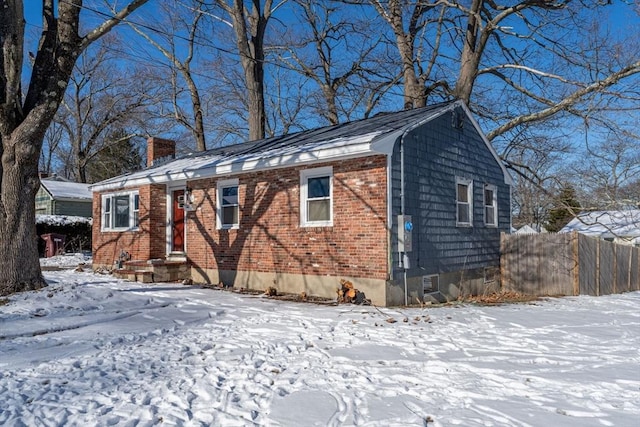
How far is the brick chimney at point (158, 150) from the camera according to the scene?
1814 centimetres

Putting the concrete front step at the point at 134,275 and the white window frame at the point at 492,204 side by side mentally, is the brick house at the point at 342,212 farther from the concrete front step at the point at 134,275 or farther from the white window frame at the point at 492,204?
the concrete front step at the point at 134,275

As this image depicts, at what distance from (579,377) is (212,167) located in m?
9.78

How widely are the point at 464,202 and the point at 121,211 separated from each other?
10759 mm

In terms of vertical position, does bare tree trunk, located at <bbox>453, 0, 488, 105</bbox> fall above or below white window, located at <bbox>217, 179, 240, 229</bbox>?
above

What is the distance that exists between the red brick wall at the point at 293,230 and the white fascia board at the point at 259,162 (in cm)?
27

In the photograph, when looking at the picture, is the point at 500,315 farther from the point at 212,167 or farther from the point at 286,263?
the point at 212,167

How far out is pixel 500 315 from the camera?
29.7 feet

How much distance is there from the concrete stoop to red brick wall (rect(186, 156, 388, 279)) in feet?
1.45

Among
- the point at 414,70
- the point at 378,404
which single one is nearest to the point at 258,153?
the point at 378,404

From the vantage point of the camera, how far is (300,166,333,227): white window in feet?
34.8

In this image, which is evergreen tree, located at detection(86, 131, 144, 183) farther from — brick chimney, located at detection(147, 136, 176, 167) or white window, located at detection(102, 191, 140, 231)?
white window, located at detection(102, 191, 140, 231)

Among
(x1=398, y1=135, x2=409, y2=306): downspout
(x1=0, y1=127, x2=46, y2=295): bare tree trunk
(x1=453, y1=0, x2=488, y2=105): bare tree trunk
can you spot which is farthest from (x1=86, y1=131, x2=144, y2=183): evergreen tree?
(x1=398, y1=135, x2=409, y2=306): downspout

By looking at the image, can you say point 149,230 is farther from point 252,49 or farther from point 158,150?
point 252,49

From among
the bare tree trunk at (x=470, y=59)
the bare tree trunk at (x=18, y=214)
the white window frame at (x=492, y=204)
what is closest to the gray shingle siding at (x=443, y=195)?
the white window frame at (x=492, y=204)
